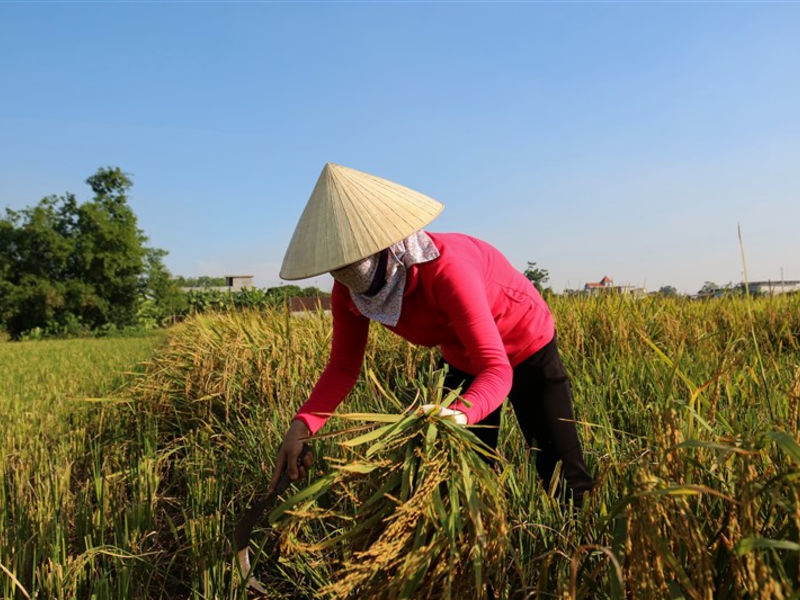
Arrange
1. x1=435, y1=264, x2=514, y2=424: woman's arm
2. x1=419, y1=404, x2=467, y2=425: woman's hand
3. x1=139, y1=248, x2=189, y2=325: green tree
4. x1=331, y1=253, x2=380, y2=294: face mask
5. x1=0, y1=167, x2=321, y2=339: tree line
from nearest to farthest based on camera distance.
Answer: x1=419, y1=404, x2=467, y2=425: woman's hand
x1=435, y1=264, x2=514, y2=424: woman's arm
x1=331, y1=253, x2=380, y2=294: face mask
x1=0, y1=167, x2=321, y2=339: tree line
x1=139, y1=248, x2=189, y2=325: green tree

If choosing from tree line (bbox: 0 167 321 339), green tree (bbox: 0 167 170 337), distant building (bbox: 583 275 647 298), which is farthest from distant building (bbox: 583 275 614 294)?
green tree (bbox: 0 167 170 337)

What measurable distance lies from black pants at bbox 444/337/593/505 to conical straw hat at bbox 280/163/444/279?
0.73m

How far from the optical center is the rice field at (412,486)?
3.02 ft

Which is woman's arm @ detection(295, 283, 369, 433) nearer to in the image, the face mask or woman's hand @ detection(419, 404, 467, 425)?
the face mask

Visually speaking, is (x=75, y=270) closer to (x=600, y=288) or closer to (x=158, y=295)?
(x=158, y=295)

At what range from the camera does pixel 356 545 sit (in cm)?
104

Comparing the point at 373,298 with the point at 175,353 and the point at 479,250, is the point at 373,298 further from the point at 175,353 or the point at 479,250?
the point at 175,353

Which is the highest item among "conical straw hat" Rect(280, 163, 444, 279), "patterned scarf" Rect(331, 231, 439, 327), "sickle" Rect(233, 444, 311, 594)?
"conical straw hat" Rect(280, 163, 444, 279)

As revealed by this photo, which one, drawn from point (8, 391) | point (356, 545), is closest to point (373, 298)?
point (356, 545)

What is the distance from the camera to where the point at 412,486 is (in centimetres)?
102

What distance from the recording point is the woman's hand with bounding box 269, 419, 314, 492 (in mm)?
1409

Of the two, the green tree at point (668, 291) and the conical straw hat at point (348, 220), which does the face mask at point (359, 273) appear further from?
the green tree at point (668, 291)

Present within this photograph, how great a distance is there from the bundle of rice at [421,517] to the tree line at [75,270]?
23.9m

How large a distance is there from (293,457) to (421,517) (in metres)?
0.54
